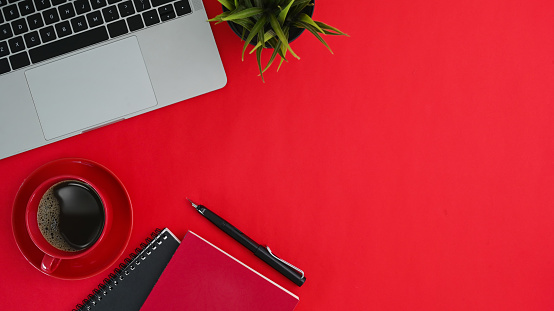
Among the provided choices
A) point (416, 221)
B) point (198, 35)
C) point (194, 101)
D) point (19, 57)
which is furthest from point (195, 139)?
point (416, 221)

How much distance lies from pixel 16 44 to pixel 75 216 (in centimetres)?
30

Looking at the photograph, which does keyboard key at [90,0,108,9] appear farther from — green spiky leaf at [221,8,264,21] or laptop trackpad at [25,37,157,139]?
green spiky leaf at [221,8,264,21]

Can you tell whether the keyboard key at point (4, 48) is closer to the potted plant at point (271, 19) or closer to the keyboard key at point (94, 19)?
the keyboard key at point (94, 19)

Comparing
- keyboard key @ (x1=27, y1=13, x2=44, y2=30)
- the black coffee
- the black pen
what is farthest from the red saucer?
keyboard key @ (x1=27, y1=13, x2=44, y2=30)

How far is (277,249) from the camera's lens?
0.82 m

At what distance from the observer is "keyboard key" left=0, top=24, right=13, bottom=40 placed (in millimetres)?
745

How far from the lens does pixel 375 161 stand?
825 millimetres

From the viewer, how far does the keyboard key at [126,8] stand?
746mm

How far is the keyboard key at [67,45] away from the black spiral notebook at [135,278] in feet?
1.13

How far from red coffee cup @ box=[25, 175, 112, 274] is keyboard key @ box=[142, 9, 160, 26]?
0.91 feet

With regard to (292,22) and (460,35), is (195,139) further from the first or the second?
(460,35)

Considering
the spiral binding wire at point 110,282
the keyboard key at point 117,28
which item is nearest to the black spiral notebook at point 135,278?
the spiral binding wire at point 110,282

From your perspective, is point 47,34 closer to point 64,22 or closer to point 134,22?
point 64,22

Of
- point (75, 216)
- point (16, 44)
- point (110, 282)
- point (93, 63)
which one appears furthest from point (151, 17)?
point (110, 282)
